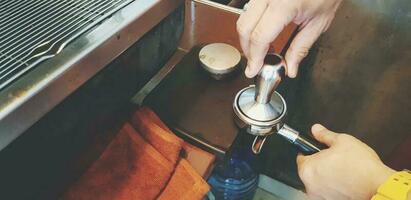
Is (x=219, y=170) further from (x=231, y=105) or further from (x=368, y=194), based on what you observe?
(x=368, y=194)

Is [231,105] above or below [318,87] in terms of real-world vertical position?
above

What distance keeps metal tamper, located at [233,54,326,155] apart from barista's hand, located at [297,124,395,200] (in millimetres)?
32

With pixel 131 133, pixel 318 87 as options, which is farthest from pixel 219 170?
pixel 131 133

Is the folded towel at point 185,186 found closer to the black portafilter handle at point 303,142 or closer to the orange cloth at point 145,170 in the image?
the orange cloth at point 145,170

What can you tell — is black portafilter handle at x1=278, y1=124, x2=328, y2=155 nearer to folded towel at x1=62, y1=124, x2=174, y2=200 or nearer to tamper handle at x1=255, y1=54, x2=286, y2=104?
tamper handle at x1=255, y1=54, x2=286, y2=104

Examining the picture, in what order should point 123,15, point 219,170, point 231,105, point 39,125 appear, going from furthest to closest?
1. point 219,170
2. point 231,105
3. point 123,15
4. point 39,125

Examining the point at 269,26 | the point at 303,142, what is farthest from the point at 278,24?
the point at 303,142

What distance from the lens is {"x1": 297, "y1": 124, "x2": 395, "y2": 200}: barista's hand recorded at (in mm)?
551

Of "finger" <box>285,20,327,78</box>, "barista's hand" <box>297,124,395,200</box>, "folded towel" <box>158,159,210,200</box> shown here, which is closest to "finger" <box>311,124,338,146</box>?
"barista's hand" <box>297,124,395,200</box>

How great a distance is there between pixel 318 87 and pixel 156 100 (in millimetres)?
650

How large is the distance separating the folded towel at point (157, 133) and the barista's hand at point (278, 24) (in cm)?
19

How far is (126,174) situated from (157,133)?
0.30 ft

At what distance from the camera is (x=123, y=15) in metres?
0.59

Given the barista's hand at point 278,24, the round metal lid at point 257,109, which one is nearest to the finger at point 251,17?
the barista's hand at point 278,24
